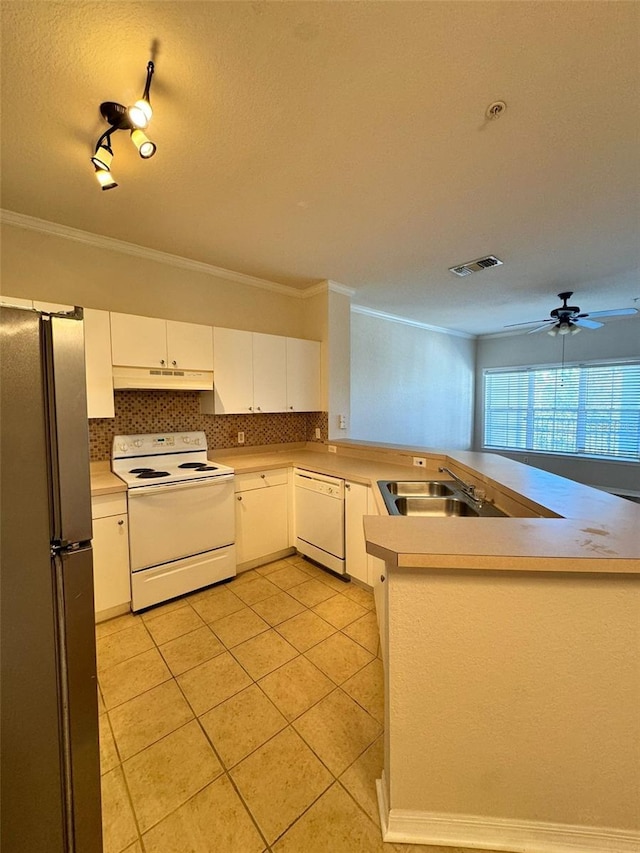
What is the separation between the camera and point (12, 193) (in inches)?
76.1

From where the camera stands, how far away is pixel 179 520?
7.88 ft

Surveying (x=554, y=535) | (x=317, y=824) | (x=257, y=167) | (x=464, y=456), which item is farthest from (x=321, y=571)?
(x=257, y=167)

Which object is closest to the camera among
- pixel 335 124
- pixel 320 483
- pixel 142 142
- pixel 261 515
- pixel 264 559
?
pixel 142 142

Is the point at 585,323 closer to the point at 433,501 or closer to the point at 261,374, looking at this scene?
the point at 433,501

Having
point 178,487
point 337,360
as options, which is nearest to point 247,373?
point 337,360

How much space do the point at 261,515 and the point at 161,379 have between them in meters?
1.37

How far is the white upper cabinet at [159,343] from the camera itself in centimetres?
235

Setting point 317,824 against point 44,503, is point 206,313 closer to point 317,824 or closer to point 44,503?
point 44,503

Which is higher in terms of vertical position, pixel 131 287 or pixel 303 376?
pixel 131 287

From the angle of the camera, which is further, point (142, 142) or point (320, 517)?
point (320, 517)

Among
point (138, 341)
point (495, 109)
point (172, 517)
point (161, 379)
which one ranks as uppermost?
point (495, 109)

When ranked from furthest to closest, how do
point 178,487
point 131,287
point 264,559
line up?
point 264,559 → point 131,287 → point 178,487

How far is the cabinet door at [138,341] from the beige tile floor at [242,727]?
70.0 inches

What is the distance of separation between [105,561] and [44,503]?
66.0 inches
